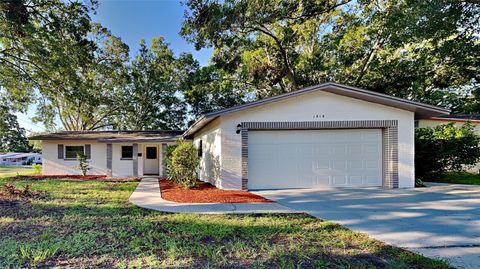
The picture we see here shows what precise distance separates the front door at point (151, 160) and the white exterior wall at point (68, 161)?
2557 mm

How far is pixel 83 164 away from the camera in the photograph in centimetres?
1752

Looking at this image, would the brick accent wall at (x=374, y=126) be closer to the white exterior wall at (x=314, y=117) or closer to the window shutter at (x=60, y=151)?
the white exterior wall at (x=314, y=117)

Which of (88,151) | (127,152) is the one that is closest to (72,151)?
(88,151)

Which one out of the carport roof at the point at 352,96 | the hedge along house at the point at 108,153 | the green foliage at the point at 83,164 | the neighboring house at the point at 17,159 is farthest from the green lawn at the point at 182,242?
the neighboring house at the point at 17,159

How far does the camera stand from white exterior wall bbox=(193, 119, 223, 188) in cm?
1056

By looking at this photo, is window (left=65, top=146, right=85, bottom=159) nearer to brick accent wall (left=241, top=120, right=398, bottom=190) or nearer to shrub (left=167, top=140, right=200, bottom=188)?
shrub (left=167, top=140, right=200, bottom=188)

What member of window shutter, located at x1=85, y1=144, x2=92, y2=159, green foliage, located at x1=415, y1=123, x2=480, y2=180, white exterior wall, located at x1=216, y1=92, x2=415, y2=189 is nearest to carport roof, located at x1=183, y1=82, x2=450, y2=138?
white exterior wall, located at x1=216, y1=92, x2=415, y2=189

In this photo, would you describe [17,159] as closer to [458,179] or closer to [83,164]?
[83,164]

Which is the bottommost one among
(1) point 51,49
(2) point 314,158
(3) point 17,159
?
(3) point 17,159

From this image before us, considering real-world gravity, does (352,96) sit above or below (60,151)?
above

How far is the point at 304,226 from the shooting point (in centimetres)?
546

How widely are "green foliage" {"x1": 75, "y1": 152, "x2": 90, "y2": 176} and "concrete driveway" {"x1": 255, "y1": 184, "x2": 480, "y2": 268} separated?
42.0ft

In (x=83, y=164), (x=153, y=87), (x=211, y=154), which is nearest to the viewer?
(x=211, y=154)

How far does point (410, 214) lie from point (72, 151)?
61.7 feet
